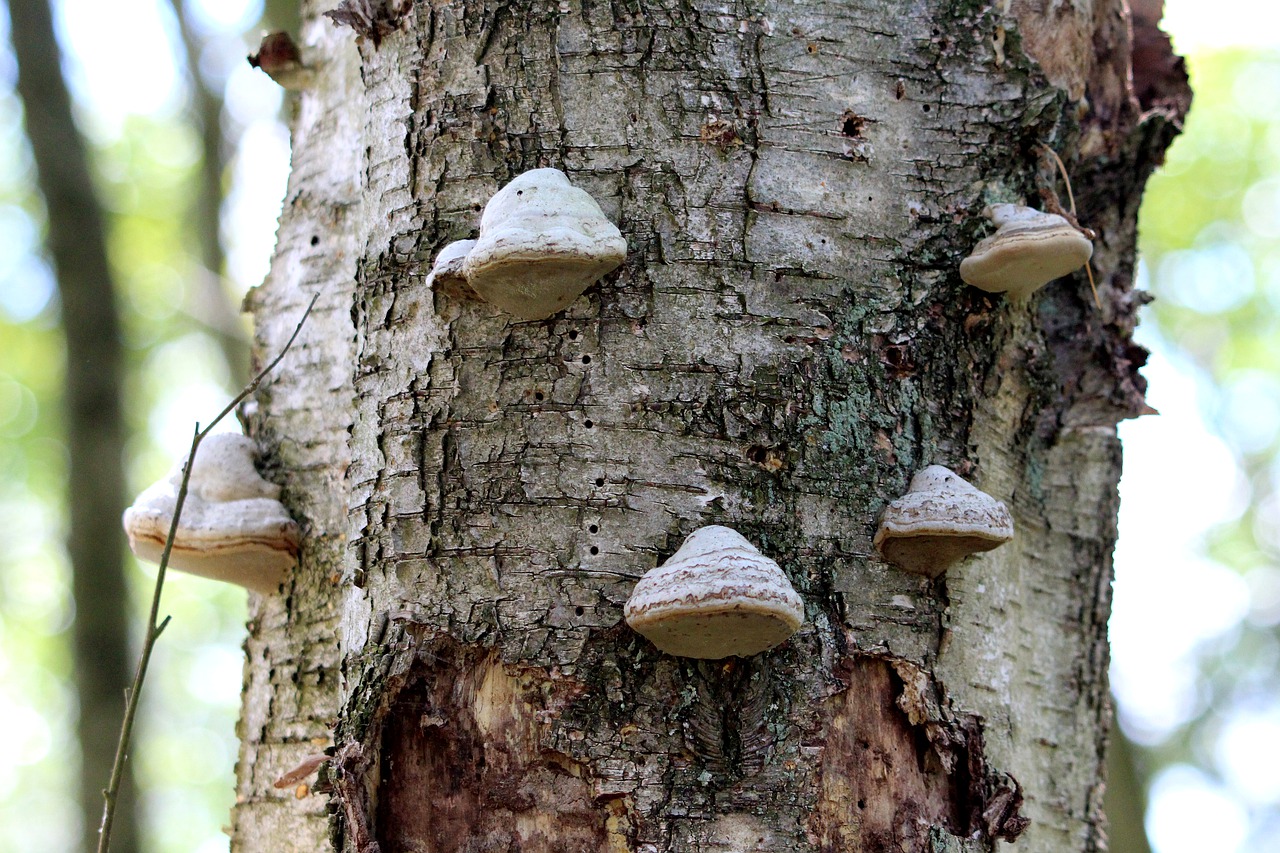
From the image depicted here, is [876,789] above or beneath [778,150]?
beneath

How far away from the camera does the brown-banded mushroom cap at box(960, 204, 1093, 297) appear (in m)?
2.56

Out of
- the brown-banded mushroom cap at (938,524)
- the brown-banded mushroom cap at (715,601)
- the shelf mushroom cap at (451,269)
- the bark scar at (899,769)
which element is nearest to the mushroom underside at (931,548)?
the brown-banded mushroom cap at (938,524)

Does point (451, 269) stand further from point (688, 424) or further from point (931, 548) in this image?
point (931, 548)

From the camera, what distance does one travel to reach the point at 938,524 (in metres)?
2.22

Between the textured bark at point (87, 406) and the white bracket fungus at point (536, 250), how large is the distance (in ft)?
18.9

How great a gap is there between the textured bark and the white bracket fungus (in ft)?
18.9

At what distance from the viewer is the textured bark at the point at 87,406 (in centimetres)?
682

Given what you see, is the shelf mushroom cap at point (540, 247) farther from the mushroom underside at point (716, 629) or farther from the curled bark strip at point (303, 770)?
the curled bark strip at point (303, 770)

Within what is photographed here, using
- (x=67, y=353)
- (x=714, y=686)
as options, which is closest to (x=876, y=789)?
(x=714, y=686)

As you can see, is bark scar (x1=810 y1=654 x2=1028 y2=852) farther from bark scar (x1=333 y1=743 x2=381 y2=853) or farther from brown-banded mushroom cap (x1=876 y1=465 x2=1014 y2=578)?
bark scar (x1=333 y1=743 x2=381 y2=853)

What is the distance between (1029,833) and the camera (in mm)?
3043

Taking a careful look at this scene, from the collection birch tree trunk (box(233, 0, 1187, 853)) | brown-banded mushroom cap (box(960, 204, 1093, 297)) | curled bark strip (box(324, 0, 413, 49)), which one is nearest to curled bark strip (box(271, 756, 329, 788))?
birch tree trunk (box(233, 0, 1187, 853))

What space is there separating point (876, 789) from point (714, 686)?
16.7 inches

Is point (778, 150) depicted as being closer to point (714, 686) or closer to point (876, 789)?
point (714, 686)
